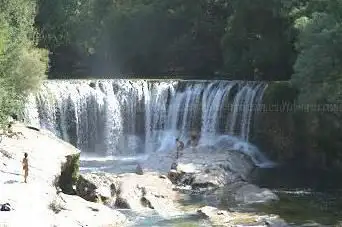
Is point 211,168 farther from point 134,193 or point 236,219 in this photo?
point 236,219

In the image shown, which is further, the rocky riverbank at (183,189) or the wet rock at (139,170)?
the wet rock at (139,170)

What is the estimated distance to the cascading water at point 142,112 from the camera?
3394cm

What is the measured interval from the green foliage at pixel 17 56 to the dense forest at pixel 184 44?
2.0 inches

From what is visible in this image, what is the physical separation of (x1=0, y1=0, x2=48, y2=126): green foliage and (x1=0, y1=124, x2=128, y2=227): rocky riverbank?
4.61 ft

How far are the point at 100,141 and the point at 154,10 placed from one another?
1880 cm

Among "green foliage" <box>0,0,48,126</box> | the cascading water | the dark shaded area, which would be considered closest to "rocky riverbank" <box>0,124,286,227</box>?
"green foliage" <box>0,0,48,126</box>

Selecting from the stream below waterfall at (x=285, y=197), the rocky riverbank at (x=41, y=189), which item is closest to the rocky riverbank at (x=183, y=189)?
the stream below waterfall at (x=285, y=197)

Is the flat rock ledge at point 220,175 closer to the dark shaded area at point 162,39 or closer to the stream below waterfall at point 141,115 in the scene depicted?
the stream below waterfall at point 141,115

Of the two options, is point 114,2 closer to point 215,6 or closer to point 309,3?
point 215,6

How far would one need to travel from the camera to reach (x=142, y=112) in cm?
3594

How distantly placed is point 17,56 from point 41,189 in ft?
29.1

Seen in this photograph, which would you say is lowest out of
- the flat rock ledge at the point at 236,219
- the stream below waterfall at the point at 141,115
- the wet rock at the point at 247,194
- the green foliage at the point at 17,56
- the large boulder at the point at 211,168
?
the flat rock ledge at the point at 236,219

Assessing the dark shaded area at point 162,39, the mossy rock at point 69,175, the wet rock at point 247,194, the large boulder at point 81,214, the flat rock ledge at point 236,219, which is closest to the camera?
the large boulder at point 81,214

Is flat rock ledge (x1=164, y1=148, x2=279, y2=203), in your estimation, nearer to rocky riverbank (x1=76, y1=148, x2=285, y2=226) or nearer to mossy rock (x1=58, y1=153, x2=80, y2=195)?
rocky riverbank (x1=76, y1=148, x2=285, y2=226)
